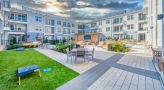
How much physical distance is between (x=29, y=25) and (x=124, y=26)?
27.6 meters

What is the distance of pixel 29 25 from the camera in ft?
97.4

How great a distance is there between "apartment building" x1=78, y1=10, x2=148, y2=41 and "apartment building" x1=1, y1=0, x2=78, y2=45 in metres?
14.5

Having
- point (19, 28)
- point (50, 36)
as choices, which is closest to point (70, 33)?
point (50, 36)

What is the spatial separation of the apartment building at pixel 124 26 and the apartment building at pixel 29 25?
14.5 metres

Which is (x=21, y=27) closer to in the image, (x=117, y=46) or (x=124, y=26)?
(x=117, y=46)

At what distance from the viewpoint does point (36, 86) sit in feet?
14.2

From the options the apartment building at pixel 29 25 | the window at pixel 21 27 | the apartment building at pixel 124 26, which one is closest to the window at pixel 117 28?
the apartment building at pixel 124 26

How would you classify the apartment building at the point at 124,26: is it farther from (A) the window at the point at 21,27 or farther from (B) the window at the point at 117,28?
(A) the window at the point at 21,27

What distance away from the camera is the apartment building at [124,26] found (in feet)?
105

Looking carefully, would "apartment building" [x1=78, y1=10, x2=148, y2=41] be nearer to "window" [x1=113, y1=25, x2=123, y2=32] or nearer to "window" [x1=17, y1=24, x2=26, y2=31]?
"window" [x1=113, y1=25, x2=123, y2=32]

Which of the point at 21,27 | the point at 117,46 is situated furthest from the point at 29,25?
the point at 117,46

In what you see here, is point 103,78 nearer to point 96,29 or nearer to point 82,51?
point 82,51

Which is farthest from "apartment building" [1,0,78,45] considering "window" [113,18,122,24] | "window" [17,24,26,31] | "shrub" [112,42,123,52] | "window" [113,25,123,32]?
"shrub" [112,42,123,52]

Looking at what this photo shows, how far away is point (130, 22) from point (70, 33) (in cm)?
2176
